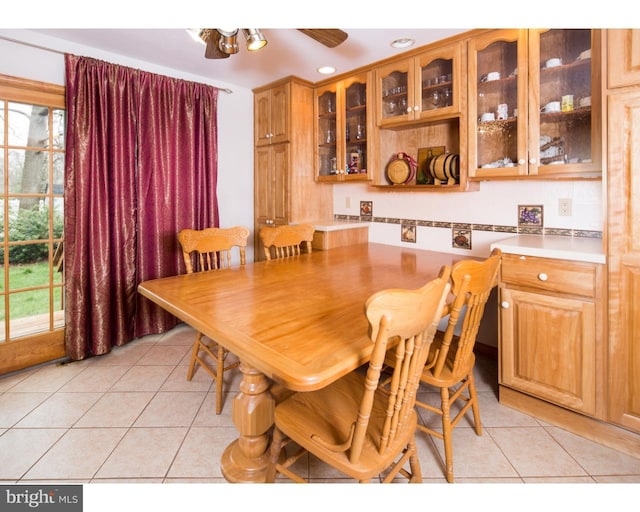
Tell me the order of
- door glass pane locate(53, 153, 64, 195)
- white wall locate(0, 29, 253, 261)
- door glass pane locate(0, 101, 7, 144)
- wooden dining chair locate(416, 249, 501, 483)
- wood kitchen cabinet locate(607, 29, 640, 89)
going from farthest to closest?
1. white wall locate(0, 29, 253, 261)
2. door glass pane locate(53, 153, 64, 195)
3. door glass pane locate(0, 101, 7, 144)
4. wood kitchen cabinet locate(607, 29, 640, 89)
5. wooden dining chair locate(416, 249, 501, 483)

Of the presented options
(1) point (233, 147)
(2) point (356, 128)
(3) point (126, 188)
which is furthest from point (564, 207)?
(3) point (126, 188)

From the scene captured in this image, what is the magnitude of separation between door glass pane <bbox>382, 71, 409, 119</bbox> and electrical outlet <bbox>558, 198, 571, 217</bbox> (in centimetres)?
123

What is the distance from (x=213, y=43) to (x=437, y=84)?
156 cm

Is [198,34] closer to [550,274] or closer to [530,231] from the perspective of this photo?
[550,274]

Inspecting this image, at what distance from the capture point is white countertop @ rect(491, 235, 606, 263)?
68.2 inches

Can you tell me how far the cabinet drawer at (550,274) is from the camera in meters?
1.74

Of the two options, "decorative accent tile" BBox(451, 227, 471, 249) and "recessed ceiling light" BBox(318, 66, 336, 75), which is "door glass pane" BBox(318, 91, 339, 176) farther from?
"decorative accent tile" BBox(451, 227, 471, 249)

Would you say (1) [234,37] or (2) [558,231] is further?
(2) [558,231]

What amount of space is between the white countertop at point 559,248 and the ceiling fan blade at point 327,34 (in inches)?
51.9

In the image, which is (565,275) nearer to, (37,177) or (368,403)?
(368,403)

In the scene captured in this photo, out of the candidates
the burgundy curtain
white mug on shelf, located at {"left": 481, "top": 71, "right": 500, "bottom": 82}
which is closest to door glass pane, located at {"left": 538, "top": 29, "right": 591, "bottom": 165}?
white mug on shelf, located at {"left": 481, "top": 71, "right": 500, "bottom": 82}

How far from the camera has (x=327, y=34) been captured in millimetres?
1738

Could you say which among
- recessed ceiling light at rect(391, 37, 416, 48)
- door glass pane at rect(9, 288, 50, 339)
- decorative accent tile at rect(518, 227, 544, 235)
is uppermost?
recessed ceiling light at rect(391, 37, 416, 48)

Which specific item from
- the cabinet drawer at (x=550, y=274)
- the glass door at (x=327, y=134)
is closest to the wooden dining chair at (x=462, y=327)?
the cabinet drawer at (x=550, y=274)
